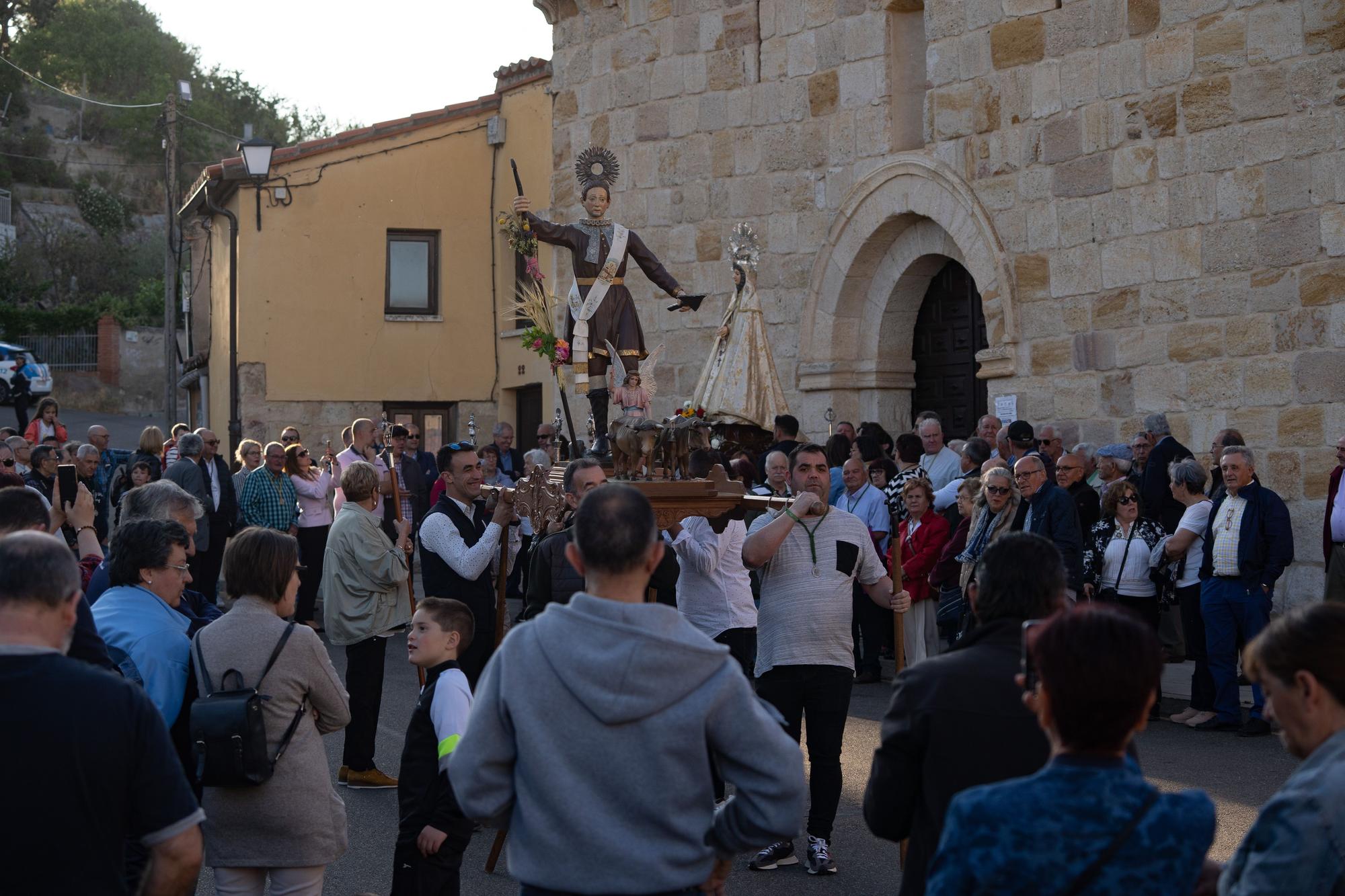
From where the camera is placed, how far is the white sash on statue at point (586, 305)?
29.4ft

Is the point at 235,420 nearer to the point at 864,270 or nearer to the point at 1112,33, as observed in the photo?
the point at 864,270

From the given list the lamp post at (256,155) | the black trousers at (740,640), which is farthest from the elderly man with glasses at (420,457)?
the black trousers at (740,640)

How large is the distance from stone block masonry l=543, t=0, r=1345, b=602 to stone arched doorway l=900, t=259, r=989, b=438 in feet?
0.85

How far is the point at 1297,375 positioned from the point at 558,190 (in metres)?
8.84

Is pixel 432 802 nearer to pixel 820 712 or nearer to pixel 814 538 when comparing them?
pixel 820 712

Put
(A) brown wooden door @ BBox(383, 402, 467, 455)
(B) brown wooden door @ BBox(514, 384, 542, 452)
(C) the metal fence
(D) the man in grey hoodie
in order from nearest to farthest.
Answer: (D) the man in grey hoodie < (B) brown wooden door @ BBox(514, 384, 542, 452) < (A) brown wooden door @ BBox(383, 402, 467, 455) < (C) the metal fence

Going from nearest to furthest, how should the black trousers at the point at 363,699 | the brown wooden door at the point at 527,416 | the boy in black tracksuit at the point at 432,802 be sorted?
the boy in black tracksuit at the point at 432,802
the black trousers at the point at 363,699
the brown wooden door at the point at 527,416

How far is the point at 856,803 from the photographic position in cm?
767

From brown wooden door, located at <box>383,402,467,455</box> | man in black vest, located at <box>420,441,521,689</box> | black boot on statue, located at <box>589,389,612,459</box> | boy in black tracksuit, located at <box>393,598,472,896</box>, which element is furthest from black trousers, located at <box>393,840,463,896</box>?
brown wooden door, located at <box>383,402,467,455</box>

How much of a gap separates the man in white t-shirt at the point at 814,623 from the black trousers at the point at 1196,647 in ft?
12.8

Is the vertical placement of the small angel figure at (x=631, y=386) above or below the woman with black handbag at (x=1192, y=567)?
above

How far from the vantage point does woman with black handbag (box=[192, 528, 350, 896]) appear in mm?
4496

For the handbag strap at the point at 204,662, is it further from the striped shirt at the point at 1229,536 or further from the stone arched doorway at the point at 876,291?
the stone arched doorway at the point at 876,291

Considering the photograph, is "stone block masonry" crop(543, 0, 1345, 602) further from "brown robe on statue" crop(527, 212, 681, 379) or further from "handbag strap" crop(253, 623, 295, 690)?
"handbag strap" crop(253, 623, 295, 690)
